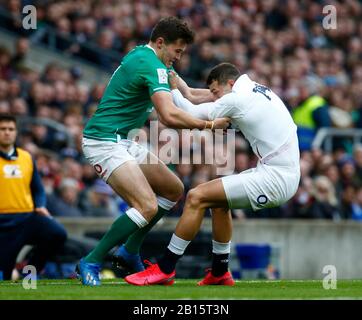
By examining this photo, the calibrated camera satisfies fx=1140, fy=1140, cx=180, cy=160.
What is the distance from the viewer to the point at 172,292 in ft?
32.3

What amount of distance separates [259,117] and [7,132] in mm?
3963

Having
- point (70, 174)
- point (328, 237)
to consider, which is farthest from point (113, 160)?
point (328, 237)

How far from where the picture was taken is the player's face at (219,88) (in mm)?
10852

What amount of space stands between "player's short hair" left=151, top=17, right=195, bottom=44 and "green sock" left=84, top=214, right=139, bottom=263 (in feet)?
5.78

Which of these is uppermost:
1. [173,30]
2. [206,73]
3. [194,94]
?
[206,73]

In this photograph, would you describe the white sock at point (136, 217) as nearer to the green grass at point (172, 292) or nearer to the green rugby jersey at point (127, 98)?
the green grass at point (172, 292)

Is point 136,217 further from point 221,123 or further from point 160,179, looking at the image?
point 221,123

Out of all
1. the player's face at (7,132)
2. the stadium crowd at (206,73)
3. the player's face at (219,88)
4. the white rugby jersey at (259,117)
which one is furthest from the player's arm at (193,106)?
the stadium crowd at (206,73)

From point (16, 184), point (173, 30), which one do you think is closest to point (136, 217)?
point (173, 30)

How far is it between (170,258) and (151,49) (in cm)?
201

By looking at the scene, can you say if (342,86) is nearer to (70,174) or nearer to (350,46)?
(350,46)

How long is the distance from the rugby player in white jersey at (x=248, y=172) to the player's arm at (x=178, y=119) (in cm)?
14

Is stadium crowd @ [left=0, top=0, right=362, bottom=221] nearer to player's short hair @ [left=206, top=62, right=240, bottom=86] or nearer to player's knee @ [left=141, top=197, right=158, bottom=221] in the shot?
player's knee @ [left=141, top=197, right=158, bottom=221]

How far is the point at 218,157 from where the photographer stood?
1812cm
